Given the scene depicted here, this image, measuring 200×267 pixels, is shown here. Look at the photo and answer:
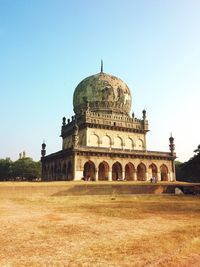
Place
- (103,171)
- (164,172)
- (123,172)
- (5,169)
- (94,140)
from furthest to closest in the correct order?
(5,169) → (164,172) → (94,140) → (103,171) → (123,172)

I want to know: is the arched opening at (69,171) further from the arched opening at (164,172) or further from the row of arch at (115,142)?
the arched opening at (164,172)

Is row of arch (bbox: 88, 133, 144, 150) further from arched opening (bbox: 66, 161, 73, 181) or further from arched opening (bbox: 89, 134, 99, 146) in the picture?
arched opening (bbox: 66, 161, 73, 181)

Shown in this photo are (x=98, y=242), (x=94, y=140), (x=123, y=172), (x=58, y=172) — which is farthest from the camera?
(x=58, y=172)

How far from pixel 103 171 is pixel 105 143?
175 inches

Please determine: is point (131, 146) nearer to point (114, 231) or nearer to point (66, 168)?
point (66, 168)

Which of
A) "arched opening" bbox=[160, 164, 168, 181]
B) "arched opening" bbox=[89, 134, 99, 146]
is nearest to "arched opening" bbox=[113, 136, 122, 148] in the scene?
"arched opening" bbox=[89, 134, 99, 146]

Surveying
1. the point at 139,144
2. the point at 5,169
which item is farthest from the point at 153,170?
the point at 5,169

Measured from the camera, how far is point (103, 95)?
1844 inches

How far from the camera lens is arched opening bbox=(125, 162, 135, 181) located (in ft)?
139

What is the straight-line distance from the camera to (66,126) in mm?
49031

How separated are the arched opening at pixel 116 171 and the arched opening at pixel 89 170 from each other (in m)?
3.60

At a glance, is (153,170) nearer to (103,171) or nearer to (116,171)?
(116,171)

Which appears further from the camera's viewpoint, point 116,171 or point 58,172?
point 58,172

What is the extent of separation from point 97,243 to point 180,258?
2.19 metres
